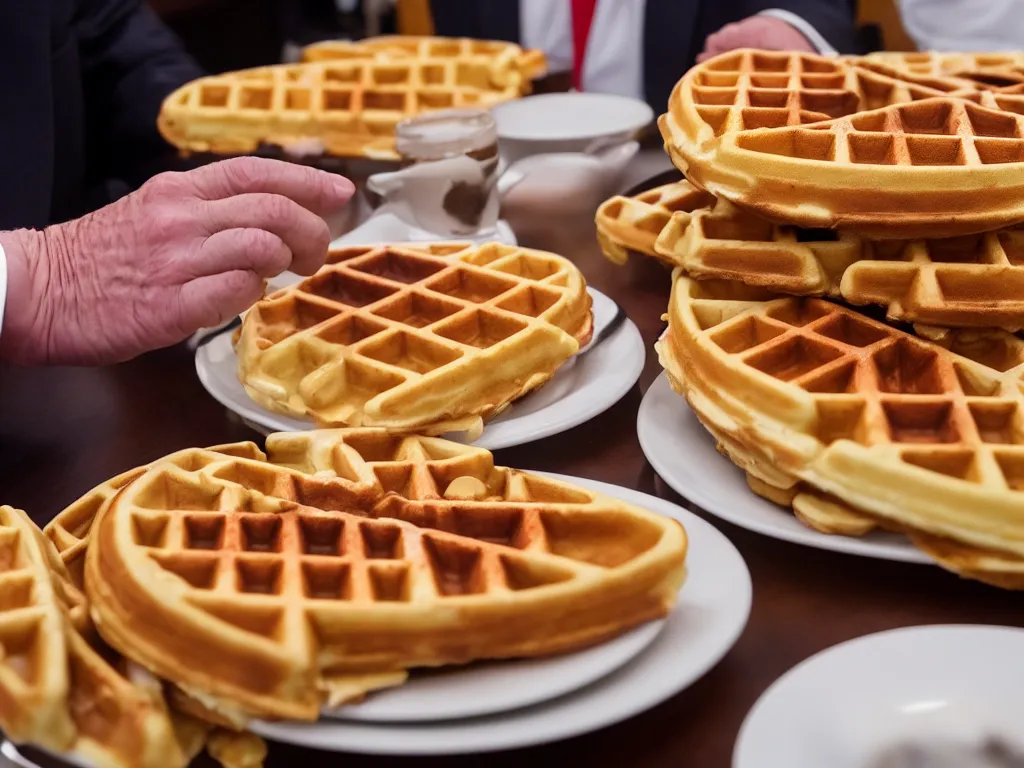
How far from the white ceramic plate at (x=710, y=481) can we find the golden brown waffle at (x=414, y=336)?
0.19 metres

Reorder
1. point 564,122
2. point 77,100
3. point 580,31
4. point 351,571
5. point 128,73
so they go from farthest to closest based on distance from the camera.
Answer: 1. point 580,31
2. point 128,73
3. point 77,100
4. point 564,122
5. point 351,571

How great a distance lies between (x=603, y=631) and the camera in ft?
3.04

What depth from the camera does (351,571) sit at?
37.7 inches

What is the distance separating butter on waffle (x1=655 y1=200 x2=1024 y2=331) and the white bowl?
866 millimetres

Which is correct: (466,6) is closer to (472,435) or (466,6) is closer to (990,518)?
(472,435)

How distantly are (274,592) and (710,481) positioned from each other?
20.2 inches

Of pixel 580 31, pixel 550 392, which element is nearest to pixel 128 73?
pixel 580 31

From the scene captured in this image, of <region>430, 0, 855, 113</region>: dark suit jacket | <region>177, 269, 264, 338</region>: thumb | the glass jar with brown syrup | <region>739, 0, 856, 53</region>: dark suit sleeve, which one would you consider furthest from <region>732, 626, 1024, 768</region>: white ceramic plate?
<region>430, 0, 855, 113</region>: dark suit jacket

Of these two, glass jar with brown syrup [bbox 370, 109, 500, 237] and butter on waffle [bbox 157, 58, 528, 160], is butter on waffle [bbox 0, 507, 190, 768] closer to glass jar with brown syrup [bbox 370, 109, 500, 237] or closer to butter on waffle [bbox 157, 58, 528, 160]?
glass jar with brown syrup [bbox 370, 109, 500, 237]

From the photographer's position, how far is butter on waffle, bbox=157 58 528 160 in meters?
2.44

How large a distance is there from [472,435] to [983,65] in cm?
121

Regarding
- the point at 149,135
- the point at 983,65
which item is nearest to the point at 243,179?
the point at 983,65

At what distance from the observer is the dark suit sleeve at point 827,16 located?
283 cm

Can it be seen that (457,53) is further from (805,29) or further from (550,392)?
Answer: (550,392)
